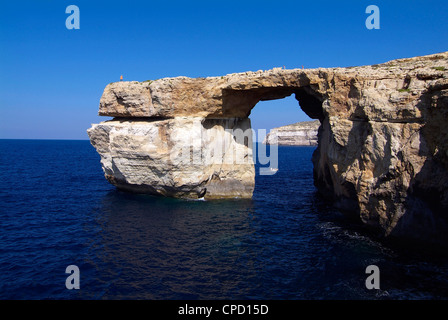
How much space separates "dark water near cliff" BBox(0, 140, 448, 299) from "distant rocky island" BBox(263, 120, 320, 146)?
430 feet

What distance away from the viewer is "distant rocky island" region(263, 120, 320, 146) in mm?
156250

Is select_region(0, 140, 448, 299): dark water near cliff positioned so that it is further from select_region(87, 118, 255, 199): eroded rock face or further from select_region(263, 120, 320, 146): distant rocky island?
select_region(263, 120, 320, 146): distant rocky island

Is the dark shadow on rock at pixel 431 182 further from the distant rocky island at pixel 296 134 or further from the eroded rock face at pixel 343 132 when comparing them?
the distant rocky island at pixel 296 134

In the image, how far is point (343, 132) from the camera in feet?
72.7

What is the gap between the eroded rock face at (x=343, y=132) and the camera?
1711 centimetres

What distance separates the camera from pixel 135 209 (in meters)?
27.5

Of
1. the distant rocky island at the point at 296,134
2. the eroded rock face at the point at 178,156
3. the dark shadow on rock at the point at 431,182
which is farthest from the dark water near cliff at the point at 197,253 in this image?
the distant rocky island at the point at 296,134

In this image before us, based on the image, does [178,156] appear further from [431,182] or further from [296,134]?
[296,134]

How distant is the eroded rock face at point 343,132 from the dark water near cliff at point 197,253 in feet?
7.05

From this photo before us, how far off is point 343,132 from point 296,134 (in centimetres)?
14364

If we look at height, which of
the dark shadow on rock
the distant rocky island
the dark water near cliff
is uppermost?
the distant rocky island

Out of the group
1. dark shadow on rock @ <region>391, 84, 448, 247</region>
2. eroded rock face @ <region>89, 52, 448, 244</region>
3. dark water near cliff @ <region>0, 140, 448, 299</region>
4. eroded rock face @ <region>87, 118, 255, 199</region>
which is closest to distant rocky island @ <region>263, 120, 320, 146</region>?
eroded rock face @ <region>89, 52, 448, 244</region>

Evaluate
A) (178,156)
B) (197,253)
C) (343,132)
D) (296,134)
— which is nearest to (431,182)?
(343,132)
